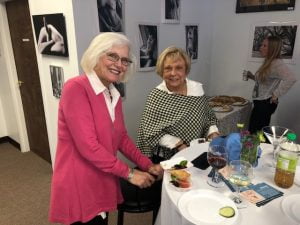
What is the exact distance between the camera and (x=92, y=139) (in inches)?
44.4

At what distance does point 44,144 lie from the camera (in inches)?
119

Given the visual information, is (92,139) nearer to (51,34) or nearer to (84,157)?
(84,157)

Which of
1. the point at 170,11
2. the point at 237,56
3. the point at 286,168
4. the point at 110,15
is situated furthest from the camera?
the point at 237,56

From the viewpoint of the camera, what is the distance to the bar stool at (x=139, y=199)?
140cm

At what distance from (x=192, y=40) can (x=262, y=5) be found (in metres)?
0.93

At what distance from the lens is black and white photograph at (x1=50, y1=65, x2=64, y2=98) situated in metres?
2.17

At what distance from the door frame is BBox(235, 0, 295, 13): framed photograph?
2.85 meters

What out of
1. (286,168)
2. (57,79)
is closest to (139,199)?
(286,168)

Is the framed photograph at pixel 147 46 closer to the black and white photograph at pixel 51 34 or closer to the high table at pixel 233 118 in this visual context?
the black and white photograph at pixel 51 34

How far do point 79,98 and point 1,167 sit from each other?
2434 mm

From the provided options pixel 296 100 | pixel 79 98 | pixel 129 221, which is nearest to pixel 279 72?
pixel 296 100

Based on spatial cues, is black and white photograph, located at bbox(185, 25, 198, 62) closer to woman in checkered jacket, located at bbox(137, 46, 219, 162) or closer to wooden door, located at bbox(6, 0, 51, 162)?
woman in checkered jacket, located at bbox(137, 46, 219, 162)

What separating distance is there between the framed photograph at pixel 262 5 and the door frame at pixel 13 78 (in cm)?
285

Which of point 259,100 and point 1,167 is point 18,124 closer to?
point 1,167
